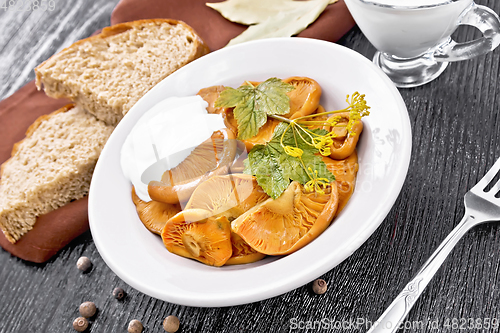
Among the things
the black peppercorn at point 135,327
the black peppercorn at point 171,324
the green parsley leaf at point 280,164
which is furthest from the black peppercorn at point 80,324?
the green parsley leaf at point 280,164

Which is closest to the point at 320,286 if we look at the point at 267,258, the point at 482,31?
the point at 267,258

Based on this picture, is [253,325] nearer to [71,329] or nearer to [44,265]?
[71,329]

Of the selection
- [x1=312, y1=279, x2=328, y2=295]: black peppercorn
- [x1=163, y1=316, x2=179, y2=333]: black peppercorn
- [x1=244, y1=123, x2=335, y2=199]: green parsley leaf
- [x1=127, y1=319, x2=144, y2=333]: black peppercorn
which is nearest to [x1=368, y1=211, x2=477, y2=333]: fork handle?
[x1=312, y1=279, x2=328, y2=295]: black peppercorn

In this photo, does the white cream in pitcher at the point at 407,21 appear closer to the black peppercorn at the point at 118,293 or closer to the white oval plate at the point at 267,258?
the white oval plate at the point at 267,258

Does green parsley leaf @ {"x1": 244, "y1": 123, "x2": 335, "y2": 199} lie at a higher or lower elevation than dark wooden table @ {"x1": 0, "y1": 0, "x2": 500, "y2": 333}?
higher

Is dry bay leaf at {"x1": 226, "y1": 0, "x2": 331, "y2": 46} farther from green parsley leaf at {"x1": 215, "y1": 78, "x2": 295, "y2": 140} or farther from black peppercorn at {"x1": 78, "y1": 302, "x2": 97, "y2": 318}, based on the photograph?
black peppercorn at {"x1": 78, "y1": 302, "x2": 97, "y2": 318}

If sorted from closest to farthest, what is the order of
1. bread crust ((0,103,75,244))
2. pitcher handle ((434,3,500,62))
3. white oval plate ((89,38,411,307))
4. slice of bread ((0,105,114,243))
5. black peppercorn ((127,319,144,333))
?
white oval plate ((89,38,411,307)) < black peppercorn ((127,319,144,333)) < pitcher handle ((434,3,500,62)) < slice of bread ((0,105,114,243)) < bread crust ((0,103,75,244))
